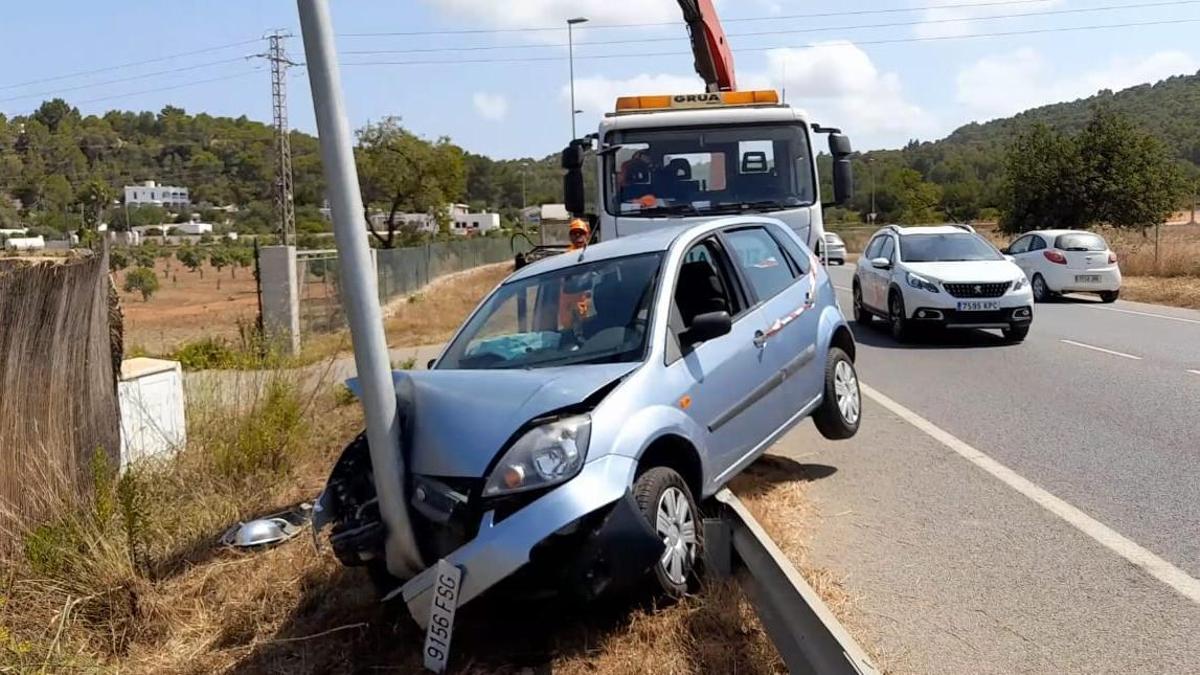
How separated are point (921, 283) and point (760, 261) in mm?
8415

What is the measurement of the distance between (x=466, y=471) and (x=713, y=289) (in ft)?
7.42

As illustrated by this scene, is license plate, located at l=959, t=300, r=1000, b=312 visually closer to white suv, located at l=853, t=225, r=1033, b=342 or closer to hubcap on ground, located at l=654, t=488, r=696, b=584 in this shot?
white suv, located at l=853, t=225, r=1033, b=342

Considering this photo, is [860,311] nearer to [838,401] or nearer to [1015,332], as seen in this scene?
[1015,332]

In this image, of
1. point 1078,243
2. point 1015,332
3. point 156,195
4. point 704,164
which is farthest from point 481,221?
point 704,164

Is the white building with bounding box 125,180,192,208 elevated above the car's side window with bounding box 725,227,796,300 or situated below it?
above

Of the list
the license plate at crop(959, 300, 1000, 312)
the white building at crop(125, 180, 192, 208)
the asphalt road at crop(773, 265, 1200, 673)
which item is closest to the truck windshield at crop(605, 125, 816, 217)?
the asphalt road at crop(773, 265, 1200, 673)

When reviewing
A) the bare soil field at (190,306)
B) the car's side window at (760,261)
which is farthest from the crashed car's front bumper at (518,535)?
the bare soil field at (190,306)

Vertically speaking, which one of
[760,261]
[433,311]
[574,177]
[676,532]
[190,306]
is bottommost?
[190,306]

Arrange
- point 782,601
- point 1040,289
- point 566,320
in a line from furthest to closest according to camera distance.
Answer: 1. point 1040,289
2. point 566,320
3. point 782,601

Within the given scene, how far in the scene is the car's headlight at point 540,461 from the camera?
4211 mm

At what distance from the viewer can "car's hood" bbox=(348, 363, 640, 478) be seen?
14.4ft

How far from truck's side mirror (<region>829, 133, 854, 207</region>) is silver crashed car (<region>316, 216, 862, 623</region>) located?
169 inches

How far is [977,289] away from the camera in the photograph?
14.1 m

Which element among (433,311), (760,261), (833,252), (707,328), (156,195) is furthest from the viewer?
(156,195)
